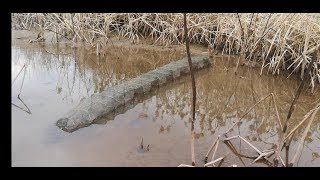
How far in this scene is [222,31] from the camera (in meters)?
3.89

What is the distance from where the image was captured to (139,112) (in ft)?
8.75

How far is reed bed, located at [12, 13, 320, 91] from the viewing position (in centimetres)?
336

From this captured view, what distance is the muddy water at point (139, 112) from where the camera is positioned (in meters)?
2.09

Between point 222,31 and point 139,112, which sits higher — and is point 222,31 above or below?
above

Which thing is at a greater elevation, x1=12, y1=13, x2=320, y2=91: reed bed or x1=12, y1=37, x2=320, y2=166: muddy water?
x1=12, y1=13, x2=320, y2=91: reed bed

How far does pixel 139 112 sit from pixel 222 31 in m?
1.62

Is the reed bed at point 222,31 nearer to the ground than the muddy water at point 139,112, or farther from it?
farther from it

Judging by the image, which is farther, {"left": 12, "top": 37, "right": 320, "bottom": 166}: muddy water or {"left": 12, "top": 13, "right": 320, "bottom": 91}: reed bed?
{"left": 12, "top": 13, "right": 320, "bottom": 91}: reed bed

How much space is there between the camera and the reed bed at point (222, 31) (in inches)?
132

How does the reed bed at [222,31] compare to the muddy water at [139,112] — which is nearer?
the muddy water at [139,112]

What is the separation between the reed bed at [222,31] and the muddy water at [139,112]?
0.18 meters

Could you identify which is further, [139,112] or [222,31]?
[222,31]

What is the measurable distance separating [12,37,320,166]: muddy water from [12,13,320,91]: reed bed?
0.18 metres

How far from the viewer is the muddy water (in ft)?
6.84
